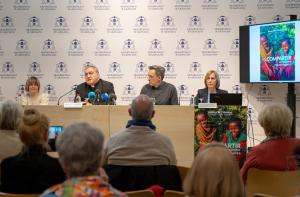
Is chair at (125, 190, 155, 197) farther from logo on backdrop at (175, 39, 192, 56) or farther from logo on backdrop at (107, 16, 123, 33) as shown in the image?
logo on backdrop at (107, 16, 123, 33)

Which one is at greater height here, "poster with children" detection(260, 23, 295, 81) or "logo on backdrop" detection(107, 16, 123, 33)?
"logo on backdrop" detection(107, 16, 123, 33)

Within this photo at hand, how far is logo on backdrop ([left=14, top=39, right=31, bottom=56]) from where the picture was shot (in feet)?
25.2

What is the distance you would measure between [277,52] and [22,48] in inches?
154

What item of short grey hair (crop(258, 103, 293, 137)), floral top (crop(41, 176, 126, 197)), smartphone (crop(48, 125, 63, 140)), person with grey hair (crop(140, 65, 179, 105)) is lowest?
smartphone (crop(48, 125, 63, 140))

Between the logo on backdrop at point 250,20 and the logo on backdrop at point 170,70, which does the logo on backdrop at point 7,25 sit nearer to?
the logo on backdrop at point 170,70

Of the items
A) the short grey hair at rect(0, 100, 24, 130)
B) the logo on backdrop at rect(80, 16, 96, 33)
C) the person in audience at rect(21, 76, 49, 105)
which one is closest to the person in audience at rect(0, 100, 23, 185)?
the short grey hair at rect(0, 100, 24, 130)

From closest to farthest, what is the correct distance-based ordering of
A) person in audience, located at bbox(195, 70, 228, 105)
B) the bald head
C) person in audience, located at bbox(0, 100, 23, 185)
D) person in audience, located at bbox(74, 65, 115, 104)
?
person in audience, located at bbox(0, 100, 23, 185) < the bald head < person in audience, located at bbox(74, 65, 115, 104) < person in audience, located at bbox(195, 70, 228, 105)

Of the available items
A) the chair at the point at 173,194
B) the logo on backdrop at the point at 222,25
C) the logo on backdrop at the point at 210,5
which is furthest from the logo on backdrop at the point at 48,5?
the chair at the point at 173,194

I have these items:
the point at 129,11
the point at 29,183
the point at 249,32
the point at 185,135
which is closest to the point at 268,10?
the point at 249,32

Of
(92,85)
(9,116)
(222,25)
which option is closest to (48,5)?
(92,85)

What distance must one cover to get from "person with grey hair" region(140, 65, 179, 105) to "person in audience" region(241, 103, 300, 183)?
335 centimetres

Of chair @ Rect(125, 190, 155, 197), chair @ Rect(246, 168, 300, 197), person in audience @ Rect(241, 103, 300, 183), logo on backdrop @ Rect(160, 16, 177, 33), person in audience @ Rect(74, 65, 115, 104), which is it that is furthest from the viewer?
logo on backdrop @ Rect(160, 16, 177, 33)

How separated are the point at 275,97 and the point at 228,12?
1.51 m

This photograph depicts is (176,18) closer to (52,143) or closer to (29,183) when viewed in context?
(52,143)
